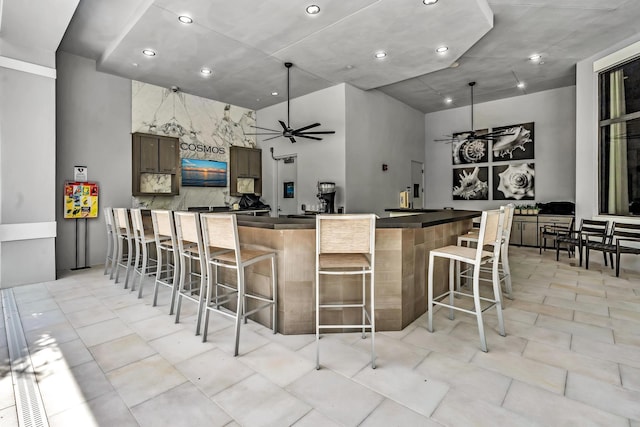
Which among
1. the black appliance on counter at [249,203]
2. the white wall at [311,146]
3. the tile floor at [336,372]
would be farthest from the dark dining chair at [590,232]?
the black appliance on counter at [249,203]

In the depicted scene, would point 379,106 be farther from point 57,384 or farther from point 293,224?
point 57,384

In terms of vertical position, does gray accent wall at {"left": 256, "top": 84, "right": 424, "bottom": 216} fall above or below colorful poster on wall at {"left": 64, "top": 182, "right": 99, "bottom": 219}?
above

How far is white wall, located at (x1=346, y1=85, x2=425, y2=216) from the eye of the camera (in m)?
6.47

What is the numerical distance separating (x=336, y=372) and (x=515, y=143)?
7.81 m

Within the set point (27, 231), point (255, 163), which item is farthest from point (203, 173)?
point (27, 231)

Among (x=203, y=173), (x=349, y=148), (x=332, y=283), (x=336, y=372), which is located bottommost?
(x=336, y=372)

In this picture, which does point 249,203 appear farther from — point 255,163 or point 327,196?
point 327,196

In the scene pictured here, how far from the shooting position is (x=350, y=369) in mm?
2203

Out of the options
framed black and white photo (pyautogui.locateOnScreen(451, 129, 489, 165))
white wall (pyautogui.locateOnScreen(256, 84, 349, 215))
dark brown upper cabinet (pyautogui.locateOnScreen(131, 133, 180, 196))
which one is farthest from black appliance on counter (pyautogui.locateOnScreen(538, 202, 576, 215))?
dark brown upper cabinet (pyautogui.locateOnScreen(131, 133, 180, 196))

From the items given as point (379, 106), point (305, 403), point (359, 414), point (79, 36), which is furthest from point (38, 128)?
point (379, 106)

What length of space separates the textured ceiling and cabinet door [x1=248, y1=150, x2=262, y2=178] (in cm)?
164

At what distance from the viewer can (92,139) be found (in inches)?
217

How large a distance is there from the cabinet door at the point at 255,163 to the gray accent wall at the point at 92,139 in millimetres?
2646

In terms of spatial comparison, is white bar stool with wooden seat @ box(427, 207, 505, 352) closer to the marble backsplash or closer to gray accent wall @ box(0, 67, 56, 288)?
gray accent wall @ box(0, 67, 56, 288)
